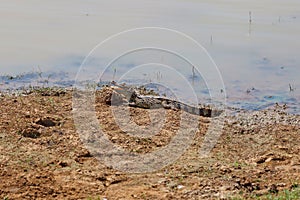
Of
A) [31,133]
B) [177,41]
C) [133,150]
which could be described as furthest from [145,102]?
[177,41]

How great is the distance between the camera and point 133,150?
7902mm

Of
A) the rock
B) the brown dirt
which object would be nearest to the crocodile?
the brown dirt

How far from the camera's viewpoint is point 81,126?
871 cm

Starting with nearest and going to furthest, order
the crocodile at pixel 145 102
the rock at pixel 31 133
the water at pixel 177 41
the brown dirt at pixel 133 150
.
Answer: the brown dirt at pixel 133 150 < the rock at pixel 31 133 < the crocodile at pixel 145 102 < the water at pixel 177 41

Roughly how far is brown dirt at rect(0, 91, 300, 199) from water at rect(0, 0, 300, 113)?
9.19ft

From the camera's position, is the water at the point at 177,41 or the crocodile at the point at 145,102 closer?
the crocodile at the point at 145,102

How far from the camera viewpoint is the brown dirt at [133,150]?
6.45 m

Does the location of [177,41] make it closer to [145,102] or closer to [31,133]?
[145,102]

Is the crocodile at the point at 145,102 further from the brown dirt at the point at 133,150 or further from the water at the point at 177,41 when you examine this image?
the water at the point at 177,41

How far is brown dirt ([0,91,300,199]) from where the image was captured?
254 inches

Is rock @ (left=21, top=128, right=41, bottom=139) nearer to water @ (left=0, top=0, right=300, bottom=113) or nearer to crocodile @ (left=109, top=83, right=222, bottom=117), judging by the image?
crocodile @ (left=109, top=83, right=222, bottom=117)

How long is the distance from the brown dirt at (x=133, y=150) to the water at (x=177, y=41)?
2.80 meters

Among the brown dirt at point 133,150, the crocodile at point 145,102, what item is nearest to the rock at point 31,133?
the brown dirt at point 133,150

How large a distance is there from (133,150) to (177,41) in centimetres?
844
